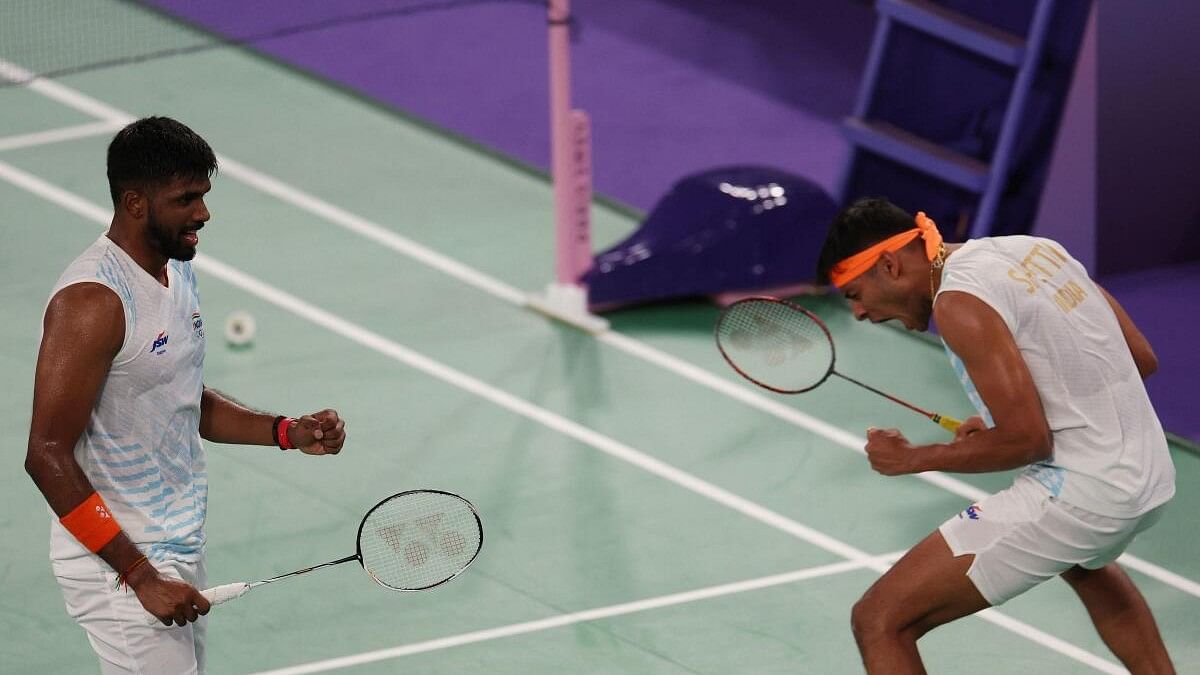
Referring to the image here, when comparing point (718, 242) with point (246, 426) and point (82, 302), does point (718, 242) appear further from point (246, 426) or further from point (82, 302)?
point (82, 302)

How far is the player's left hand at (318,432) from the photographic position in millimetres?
5965

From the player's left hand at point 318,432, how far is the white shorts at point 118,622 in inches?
21.7

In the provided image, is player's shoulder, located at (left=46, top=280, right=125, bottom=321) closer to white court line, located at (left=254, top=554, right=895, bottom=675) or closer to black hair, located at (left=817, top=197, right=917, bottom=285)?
black hair, located at (left=817, top=197, right=917, bottom=285)

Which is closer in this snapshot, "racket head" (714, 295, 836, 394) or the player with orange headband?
A: the player with orange headband

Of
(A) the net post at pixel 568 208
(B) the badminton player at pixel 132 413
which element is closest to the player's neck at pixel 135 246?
(B) the badminton player at pixel 132 413

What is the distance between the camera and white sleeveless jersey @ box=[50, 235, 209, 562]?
5434 millimetres

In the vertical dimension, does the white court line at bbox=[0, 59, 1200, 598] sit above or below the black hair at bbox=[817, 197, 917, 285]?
below

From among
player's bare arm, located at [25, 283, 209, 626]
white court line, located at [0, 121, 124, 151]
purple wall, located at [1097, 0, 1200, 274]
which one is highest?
player's bare arm, located at [25, 283, 209, 626]

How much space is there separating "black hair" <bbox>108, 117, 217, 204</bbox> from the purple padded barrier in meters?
5.58

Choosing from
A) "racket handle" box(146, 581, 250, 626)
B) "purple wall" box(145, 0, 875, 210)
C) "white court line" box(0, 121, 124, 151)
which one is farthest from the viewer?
"purple wall" box(145, 0, 875, 210)

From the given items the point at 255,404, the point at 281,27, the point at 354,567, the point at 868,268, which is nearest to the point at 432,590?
the point at 354,567

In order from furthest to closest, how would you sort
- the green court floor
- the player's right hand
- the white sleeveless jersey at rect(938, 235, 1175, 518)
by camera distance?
the green court floor
the white sleeveless jersey at rect(938, 235, 1175, 518)
the player's right hand

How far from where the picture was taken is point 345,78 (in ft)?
46.2

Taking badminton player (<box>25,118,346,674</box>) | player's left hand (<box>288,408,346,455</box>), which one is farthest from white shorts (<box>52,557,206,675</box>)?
player's left hand (<box>288,408,346,455</box>)
